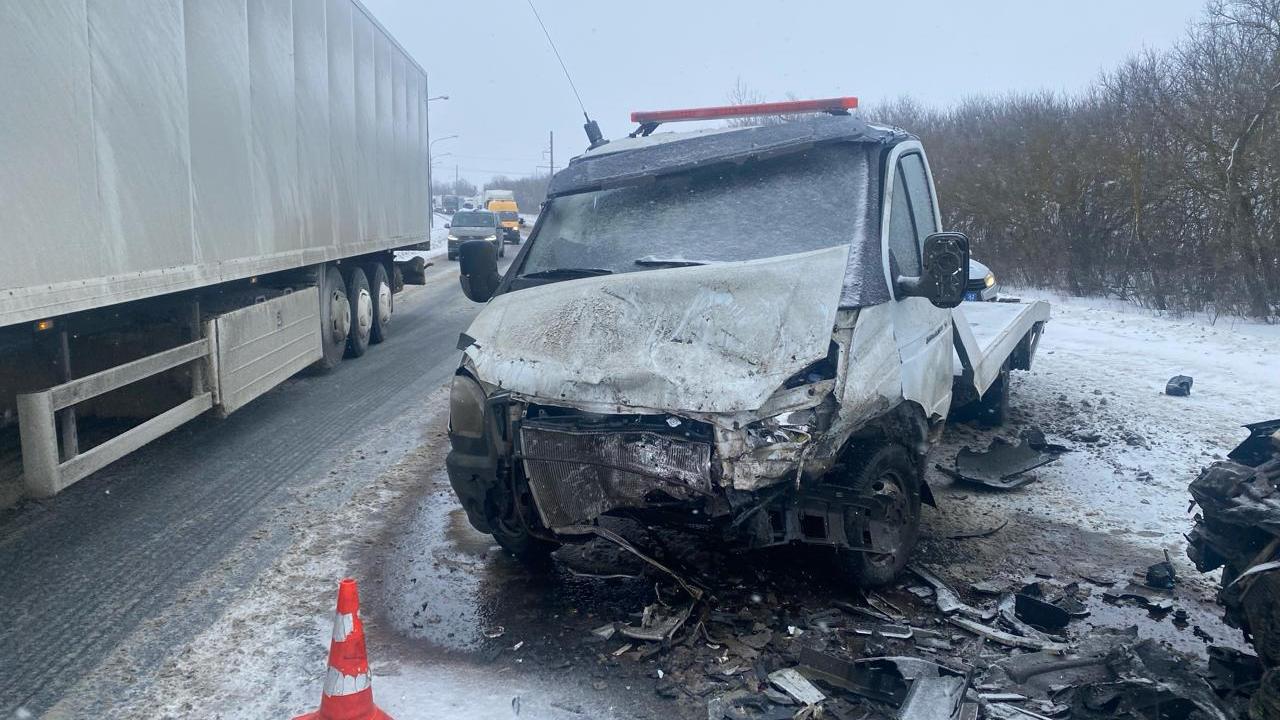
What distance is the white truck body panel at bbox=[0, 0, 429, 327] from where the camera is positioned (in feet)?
15.2

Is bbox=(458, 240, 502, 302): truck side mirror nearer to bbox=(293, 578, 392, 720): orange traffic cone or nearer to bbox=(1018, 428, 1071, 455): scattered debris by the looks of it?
bbox=(293, 578, 392, 720): orange traffic cone

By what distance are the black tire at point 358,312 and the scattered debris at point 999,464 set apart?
753cm

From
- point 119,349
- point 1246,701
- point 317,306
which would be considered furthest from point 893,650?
point 317,306

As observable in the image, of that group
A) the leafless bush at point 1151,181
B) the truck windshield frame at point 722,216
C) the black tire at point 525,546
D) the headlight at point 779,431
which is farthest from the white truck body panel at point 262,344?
the leafless bush at point 1151,181

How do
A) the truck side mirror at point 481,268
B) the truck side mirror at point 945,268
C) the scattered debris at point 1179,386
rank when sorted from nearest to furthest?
the truck side mirror at point 945,268, the truck side mirror at point 481,268, the scattered debris at point 1179,386

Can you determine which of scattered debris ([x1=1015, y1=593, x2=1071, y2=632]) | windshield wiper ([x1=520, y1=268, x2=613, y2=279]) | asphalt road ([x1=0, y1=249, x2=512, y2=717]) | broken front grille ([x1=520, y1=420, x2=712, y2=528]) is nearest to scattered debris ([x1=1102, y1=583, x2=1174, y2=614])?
scattered debris ([x1=1015, y1=593, x2=1071, y2=632])

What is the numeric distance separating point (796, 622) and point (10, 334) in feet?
14.1

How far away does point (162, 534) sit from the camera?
18.0ft

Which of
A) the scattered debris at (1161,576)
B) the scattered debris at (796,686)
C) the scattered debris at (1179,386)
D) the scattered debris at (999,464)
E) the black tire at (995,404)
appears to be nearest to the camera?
the scattered debris at (796,686)

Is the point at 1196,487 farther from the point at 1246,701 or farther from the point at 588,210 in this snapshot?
the point at 588,210

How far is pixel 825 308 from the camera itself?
4.09m

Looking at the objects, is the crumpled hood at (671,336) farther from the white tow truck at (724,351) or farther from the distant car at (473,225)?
the distant car at (473,225)

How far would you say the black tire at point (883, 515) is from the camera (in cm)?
427

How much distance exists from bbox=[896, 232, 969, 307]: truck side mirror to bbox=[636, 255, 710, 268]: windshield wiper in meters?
1.06
